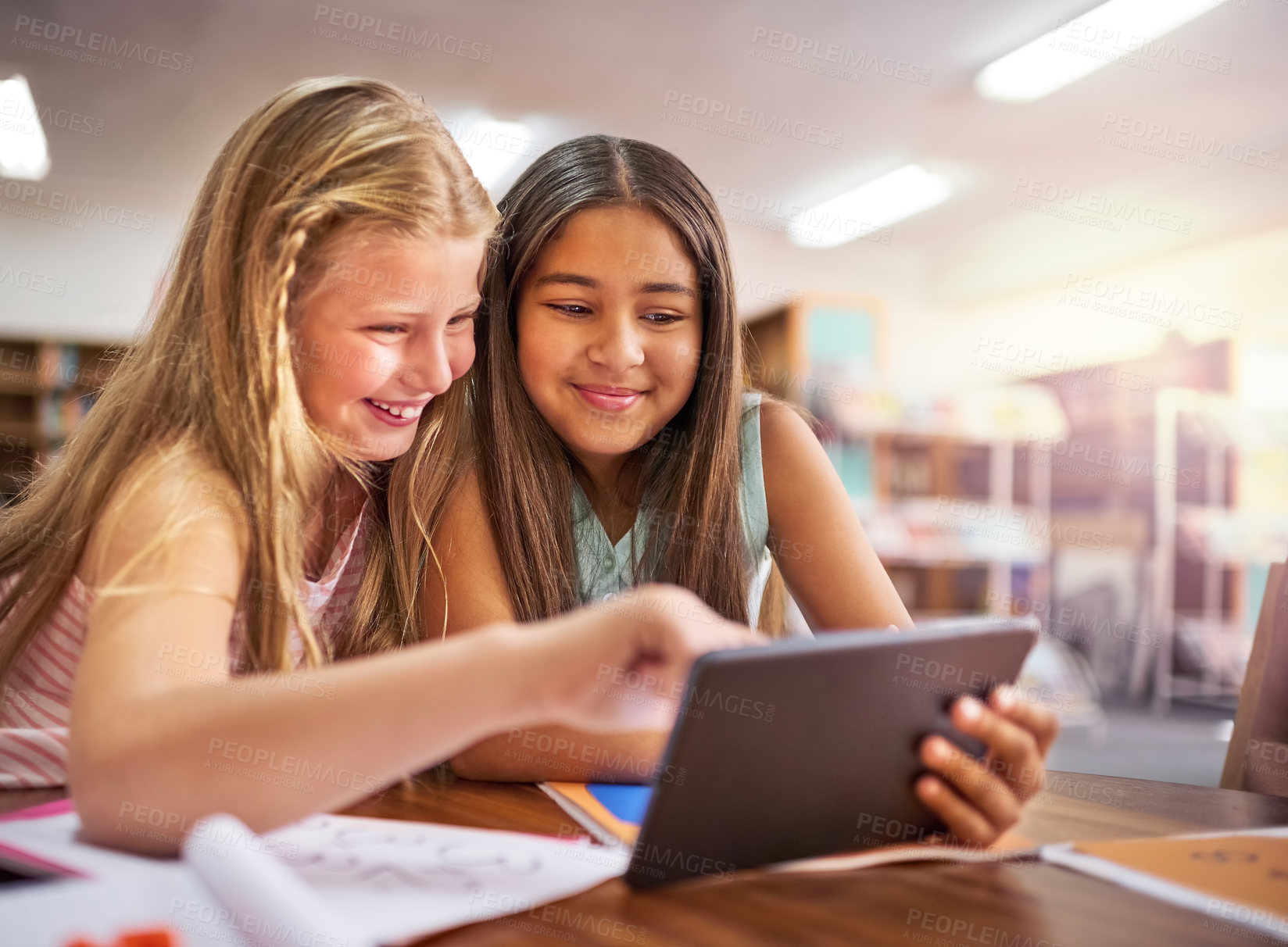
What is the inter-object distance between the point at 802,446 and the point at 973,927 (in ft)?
2.81

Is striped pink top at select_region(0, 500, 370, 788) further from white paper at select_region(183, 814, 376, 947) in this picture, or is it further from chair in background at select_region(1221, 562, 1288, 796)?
chair in background at select_region(1221, 562, 1288, 796)

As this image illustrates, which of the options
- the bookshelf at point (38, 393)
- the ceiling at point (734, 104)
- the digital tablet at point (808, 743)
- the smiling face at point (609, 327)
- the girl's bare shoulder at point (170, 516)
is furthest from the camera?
the bookshelf at point (38, 393)

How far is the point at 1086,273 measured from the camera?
20.8 ft

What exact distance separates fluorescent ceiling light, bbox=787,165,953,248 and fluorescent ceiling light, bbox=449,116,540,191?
177 cm

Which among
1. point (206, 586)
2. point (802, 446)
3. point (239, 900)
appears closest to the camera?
point (239, 900)

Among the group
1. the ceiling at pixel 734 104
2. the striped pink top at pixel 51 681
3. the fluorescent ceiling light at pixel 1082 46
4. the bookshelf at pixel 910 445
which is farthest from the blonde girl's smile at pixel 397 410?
the bookshelf at pixel 910 445

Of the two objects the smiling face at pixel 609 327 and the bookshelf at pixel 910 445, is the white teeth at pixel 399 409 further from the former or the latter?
the bookshelf at pixel 910 445

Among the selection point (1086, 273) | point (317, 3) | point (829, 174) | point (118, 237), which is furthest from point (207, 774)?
point (1086, 273)

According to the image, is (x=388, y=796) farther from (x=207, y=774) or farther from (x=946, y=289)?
(x=946, y=289)

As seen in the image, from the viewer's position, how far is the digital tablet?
0.53 m

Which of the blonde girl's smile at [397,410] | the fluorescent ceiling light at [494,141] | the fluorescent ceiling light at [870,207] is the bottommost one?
the blonde girl's smile at [397,410]

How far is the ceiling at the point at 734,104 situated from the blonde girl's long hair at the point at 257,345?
2857mm

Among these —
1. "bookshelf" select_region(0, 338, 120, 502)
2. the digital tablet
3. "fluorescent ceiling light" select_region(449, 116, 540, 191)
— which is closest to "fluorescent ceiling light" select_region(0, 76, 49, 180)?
"bookshelf" select_region(0, 338, 120, 502)

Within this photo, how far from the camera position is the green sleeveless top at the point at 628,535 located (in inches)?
50.3
